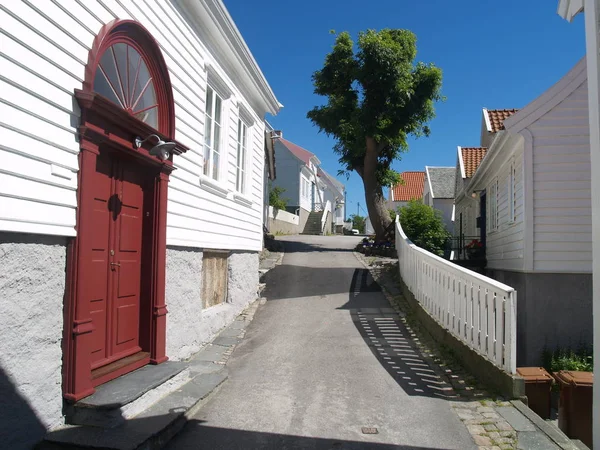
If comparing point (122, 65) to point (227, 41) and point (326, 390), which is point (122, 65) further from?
point (326, 390)

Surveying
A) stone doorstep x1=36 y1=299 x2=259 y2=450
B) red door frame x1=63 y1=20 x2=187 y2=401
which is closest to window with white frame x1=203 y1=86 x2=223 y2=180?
red door frame x1=63 y1=20 x2=187 y2=401

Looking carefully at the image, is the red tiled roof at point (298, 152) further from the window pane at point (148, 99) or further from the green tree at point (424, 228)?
the window pane at point (148, 99)

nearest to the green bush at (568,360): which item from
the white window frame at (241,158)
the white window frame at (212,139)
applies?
the white window frame at (241,158)

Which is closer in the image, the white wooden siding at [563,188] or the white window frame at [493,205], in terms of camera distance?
the white wooden siding at [563,188]

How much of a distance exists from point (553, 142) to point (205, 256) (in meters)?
6.65

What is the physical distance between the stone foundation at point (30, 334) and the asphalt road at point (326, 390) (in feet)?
3.73

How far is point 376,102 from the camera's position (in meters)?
19.0

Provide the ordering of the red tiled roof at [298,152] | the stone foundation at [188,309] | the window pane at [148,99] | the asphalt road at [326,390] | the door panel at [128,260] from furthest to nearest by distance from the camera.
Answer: the red tiled roof at [298,152] < the stone foundation at [188,309] < the window pane at [148,99] < the door panel at [128,260] < the asphalt road at [326,390]

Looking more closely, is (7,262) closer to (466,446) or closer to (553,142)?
(466,446)

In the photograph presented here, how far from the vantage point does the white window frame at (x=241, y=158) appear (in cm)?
955

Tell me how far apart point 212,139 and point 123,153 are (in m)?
2.98

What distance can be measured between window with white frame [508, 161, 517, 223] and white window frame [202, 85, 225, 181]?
6225 mm

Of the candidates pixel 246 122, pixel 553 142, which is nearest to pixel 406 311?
pixel 553 142

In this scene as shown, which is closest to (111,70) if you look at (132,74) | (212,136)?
(132,74)
